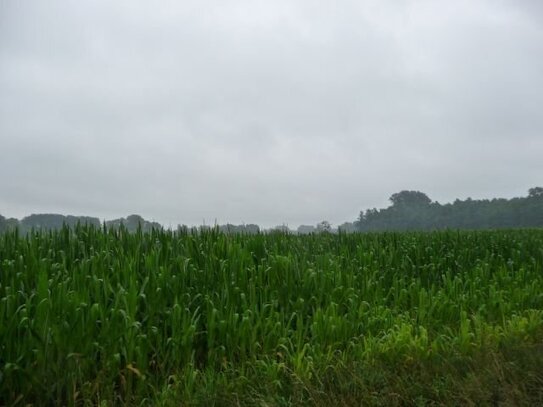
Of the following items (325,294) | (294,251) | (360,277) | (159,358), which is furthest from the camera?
(294,251)

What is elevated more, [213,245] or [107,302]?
[213,245]

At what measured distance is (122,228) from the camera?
8484 millimetres

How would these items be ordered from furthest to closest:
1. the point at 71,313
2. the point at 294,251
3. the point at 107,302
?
the point at 294,251
the point at 107,302
the point at 71,313

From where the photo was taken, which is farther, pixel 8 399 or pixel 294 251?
pixel 294 251

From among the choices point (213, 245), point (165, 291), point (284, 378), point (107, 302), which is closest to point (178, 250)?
point (213, 245)

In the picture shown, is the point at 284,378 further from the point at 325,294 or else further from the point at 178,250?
the point at 178,250

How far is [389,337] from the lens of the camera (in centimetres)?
606

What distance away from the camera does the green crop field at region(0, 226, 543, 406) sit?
179 inches

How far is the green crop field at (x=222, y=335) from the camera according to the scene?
4.54 m

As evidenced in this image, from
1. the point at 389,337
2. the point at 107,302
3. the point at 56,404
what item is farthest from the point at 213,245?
the point at 56,404

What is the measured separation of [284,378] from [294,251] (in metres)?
4.69

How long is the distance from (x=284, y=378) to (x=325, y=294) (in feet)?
8.68

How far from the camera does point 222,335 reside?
573 cm

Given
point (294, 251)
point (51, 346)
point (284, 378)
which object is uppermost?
point (294, 251)
